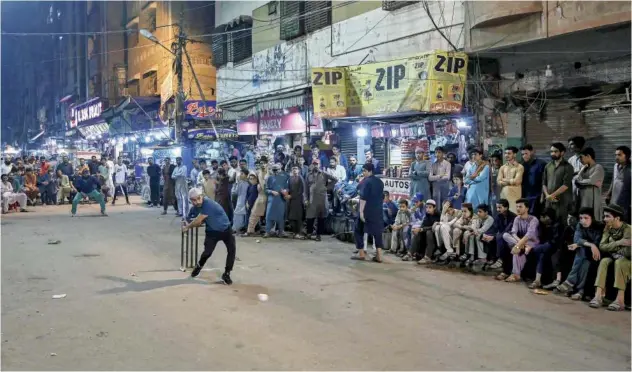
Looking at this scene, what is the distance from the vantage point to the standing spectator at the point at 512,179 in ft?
32.9

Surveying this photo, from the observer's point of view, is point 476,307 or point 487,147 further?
point 487,147

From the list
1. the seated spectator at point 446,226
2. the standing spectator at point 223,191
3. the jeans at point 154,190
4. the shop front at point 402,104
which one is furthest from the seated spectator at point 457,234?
the jeans at point 154,190

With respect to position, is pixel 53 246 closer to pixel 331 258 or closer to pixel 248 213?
pixel 248 213

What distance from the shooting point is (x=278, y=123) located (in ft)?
66.4

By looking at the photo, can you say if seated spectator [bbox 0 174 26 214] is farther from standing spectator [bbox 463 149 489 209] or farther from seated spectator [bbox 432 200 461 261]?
standing spectator [bbox 463 149 489 209]

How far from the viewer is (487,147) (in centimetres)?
1265

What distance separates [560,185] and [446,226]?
6.78ft

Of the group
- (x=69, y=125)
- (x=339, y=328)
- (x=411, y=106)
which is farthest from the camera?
(x=69, y=125)

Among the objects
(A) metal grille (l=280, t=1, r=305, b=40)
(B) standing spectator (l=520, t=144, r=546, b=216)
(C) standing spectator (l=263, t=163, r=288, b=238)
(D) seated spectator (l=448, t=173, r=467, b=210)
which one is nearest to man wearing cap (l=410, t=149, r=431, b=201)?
(D) seated spectator (l=448, t=173, r=467, b=210)

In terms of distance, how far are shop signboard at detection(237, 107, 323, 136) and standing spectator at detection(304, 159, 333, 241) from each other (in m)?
4.28

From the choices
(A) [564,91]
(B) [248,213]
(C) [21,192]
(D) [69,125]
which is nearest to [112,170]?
(C) [21,192]

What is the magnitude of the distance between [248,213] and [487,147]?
20.0 feet

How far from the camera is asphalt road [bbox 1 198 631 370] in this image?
5551 mm

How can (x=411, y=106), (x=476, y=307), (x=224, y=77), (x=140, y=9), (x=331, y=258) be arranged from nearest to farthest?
(x=476, y=307)
(x=331, y=258)
(x=411, y=106)
(x=224, y=77)
(x=140, y=9)
